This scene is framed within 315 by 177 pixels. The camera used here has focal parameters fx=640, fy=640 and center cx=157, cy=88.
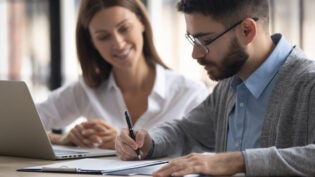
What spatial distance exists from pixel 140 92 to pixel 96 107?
0.70ft

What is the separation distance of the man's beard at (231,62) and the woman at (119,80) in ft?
2.80

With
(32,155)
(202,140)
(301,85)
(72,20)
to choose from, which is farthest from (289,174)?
(72,20)

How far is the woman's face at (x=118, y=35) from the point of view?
277 centimetres

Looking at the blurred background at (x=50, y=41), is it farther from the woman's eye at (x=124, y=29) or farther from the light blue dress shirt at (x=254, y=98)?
the light blue dress shirt at (x=254, y=98)

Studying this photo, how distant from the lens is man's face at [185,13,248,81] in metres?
1.94

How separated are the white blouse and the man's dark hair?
3.02 feet

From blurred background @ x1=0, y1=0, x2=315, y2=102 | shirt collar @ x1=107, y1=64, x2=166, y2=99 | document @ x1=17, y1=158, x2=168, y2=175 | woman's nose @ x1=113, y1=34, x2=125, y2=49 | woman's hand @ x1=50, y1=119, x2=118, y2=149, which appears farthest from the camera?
blurred background @ x1=0, y1=0, x2=315, y2=102

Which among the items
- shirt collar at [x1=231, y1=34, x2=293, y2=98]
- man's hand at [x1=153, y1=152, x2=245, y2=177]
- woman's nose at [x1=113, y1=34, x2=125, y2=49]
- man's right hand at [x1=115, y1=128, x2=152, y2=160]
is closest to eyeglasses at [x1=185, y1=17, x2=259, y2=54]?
shirt collar at [x1=231, y1=34, x2=293, y2=98]

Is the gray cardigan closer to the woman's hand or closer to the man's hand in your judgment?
the man's hand

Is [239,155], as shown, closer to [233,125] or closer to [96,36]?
[233,125]

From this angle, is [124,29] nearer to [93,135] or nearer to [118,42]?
[118,42]

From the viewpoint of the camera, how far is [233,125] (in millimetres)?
2090

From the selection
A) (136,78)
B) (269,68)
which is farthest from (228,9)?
(136,78)

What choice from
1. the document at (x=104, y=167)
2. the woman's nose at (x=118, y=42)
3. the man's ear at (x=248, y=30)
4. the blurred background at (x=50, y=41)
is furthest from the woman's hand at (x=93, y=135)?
the blurred background at (x=50, y=41)
